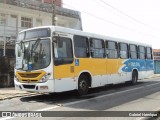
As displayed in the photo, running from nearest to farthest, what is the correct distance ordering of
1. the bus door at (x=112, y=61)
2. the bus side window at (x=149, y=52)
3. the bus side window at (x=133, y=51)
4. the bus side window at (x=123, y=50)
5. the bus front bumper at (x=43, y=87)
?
the bus front bumper at (x=43, y=87), the bus door at (x=112, y=61), the bus side window at (x=123, y=50), the bus side window at (x=133, y=51), the bus side window at (x=149, y=52)

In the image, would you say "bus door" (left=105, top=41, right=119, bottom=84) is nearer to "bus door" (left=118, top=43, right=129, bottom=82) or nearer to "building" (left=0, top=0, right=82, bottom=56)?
"bus door" (left=118, top=43, right=129, bottom=82)

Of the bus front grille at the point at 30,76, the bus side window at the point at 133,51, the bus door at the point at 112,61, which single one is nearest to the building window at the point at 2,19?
the bus side window at the point at 133,51

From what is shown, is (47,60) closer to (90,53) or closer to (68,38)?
(68,38)

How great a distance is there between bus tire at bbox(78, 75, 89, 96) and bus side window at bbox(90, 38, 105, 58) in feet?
4.72

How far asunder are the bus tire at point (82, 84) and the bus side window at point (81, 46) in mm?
1065

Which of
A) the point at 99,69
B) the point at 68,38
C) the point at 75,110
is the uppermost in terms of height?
the point at 68,38

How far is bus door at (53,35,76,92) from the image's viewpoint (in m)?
13.1

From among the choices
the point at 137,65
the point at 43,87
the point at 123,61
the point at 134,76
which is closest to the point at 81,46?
the point at 43,87

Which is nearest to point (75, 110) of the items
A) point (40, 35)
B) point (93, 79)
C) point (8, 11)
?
point (40, 35)

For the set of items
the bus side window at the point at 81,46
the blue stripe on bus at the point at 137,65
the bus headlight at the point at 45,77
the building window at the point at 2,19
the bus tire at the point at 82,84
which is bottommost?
the bus tire at the point at 82,84

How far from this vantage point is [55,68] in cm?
1306

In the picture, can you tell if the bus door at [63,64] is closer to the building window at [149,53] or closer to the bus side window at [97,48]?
the bus side window at [97,48]

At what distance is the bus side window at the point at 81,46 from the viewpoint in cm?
1475

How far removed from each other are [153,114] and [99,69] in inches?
288
